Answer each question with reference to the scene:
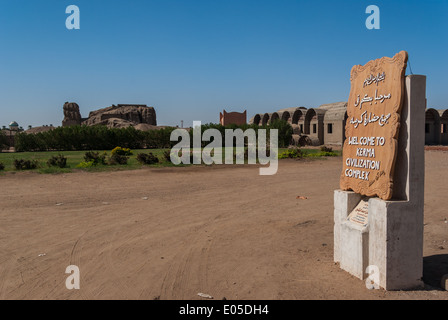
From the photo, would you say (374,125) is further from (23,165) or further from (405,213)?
(23,165)

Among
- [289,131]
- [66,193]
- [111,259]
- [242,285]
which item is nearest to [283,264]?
[242,285]

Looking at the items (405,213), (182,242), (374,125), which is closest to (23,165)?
(182,242)

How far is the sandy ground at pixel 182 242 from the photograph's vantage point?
15.0ft

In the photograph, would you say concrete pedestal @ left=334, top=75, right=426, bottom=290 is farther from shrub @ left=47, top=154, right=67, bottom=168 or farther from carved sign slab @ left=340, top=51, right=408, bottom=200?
shrub @ left=47, top=154, right=67, bottom=168

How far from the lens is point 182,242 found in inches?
255

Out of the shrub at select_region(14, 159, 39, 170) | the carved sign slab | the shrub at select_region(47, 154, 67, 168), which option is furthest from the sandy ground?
→ the shrub at select_region(47, 154, 67, 168)

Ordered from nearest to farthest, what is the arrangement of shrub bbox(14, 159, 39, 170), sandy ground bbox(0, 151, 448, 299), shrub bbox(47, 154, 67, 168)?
sandy ground bbox(0, 151, 448, 299) < shrub bbox(14, 159, 39, 170) < shrub bbox(47, 154, 67, 168)

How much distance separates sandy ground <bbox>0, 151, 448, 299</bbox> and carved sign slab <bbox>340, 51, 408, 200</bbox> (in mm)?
1386

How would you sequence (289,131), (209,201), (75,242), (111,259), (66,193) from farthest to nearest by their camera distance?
(289,131), (66,193), (209,201), (75,242), (111,259)

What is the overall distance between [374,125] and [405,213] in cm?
126

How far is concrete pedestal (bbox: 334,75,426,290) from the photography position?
430 cm

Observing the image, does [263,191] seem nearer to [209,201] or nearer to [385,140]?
[209,201]
